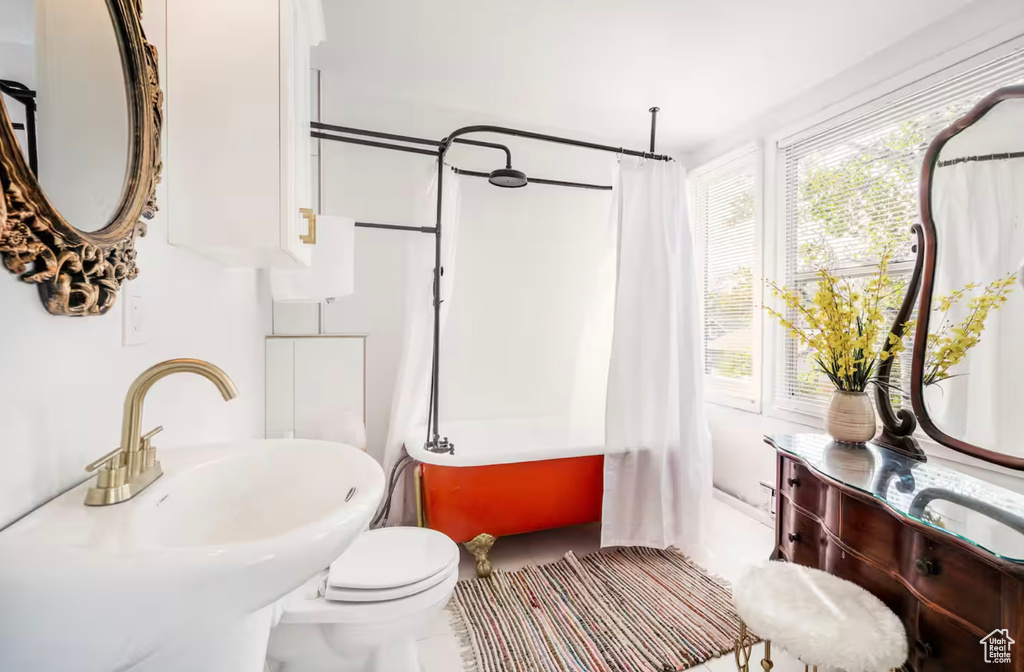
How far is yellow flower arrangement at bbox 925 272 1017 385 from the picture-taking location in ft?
4.97

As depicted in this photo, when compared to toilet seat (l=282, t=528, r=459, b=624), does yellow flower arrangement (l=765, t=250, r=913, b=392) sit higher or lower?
higher

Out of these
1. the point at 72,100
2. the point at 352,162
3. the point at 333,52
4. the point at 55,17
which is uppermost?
the point at 333,52

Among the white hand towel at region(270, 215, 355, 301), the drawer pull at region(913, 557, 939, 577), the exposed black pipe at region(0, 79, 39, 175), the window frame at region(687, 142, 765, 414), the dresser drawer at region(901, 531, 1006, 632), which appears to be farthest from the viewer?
the window frame at region(687, 142, 765, 414)

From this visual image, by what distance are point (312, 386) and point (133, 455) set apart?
4.73 ft

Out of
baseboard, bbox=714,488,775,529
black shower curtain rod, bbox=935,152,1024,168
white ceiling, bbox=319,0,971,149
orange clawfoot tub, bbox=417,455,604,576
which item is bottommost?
baseboard, bbox=714,488,775,529

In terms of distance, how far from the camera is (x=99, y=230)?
0.72m

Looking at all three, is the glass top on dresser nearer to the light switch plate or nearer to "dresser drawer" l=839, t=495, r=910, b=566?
"dresser drawer" l=839, t=495, r=910, b=566

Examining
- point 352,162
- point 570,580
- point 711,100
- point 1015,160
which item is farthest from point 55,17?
point 711,100

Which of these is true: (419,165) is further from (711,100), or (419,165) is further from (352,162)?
(711,100)

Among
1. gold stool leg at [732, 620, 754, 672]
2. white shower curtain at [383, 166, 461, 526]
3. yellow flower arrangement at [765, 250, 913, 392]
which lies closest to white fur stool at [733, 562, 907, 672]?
gold stool leg at [732, 620, 754, 672]

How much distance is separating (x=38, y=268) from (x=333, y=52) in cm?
208

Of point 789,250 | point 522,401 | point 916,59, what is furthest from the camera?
point 522,401

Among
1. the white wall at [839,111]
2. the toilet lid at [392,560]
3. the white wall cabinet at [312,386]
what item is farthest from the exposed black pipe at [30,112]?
the white wall at [839,111]

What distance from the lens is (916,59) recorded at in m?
1.94
